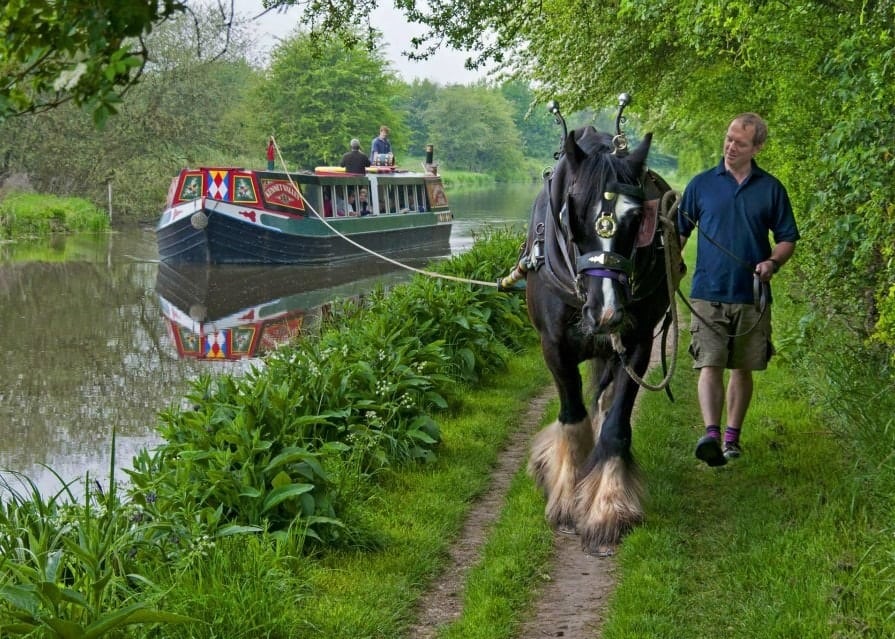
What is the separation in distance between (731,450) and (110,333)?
10.8 meters

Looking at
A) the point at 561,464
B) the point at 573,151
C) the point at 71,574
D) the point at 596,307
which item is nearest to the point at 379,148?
the point at 561,464

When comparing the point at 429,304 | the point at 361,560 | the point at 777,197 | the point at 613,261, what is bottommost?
the point at 361,560

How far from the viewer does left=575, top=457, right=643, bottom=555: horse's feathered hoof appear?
16.3ft

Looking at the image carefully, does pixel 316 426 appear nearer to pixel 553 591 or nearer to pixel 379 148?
pixel 553 591

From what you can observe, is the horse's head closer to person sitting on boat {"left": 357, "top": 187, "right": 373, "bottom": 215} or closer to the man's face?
the man's face

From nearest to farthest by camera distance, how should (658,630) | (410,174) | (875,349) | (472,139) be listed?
(658,630) → (875,349) → (410,174) → (472,139)

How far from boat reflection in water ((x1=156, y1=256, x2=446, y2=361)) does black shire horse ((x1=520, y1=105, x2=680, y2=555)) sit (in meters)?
5.12

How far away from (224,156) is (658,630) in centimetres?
3726

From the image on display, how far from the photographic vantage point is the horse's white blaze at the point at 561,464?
526cm

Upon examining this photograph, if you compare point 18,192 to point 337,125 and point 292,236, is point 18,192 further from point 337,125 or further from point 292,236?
point 337,125

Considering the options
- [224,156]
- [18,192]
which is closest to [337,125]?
[224,156]

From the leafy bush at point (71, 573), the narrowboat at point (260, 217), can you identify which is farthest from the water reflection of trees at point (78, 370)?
the narrowboat at point (260, 217)

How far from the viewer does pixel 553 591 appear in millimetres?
4469

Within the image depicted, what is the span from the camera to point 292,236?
24.2 meters
